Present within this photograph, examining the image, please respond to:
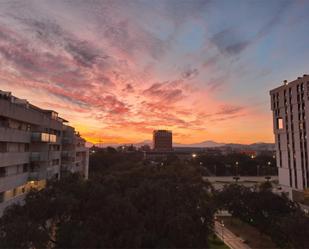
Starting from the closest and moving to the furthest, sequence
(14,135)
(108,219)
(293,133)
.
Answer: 1. (108,219)
2. (14,135)
3. (293,133)

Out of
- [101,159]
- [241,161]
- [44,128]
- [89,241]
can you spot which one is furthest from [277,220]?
[241,161]

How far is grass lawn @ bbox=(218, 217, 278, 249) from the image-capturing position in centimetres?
A: 3033

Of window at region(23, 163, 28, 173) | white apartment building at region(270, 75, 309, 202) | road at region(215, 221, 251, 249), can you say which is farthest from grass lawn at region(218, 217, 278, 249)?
window at region(23, 163, 28, 173)

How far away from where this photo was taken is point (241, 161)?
115062 millimetres

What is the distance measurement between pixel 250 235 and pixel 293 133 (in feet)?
106

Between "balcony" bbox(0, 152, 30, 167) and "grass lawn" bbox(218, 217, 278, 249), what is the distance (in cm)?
2681

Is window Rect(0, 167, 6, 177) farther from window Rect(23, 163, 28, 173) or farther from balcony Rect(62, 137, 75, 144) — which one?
balcony Rect(62, 137, 75, 144)

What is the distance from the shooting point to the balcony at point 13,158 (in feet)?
88.1

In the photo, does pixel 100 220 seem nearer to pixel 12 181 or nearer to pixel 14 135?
pixel 12 181

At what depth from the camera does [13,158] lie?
2909 cm

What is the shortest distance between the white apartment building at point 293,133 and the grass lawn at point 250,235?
1973cm

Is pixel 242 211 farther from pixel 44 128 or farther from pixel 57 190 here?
pixel 44 128

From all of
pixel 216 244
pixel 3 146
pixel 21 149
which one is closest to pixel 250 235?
pixel 216 244

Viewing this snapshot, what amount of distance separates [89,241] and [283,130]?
5707 centimetres
